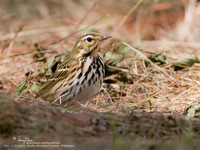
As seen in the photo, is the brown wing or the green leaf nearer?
the brown wing

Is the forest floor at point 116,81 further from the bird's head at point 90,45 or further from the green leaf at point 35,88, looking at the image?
the bird's head at point 90,45

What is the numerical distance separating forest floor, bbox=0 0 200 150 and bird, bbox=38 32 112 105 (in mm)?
273

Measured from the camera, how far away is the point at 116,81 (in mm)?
5910

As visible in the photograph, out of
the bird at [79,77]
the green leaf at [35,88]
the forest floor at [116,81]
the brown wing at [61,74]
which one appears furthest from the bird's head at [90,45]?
the green leaf at [35,88]

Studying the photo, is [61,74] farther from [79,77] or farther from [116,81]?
[116,81]

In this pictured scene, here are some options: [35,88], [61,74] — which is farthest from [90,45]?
[35,88]

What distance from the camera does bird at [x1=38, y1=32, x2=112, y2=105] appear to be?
176 inches

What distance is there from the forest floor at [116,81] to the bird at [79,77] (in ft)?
0.89

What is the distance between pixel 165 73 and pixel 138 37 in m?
3.15

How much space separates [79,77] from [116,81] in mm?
1534

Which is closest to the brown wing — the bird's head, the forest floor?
the bird's head

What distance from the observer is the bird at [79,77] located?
4.46 metres

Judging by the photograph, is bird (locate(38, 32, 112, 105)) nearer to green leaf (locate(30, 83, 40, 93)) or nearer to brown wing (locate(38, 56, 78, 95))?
brown wing (locate(38, 56, 78, 95))

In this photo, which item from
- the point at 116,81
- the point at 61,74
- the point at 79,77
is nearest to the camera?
the point at 79,77
